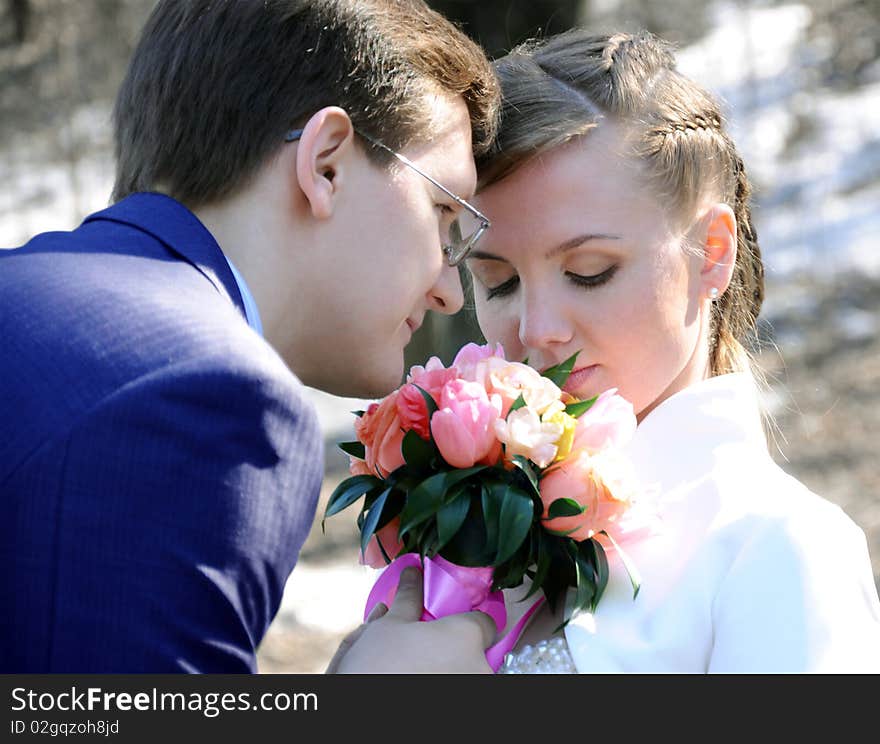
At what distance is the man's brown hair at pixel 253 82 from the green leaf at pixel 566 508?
2.90 ft

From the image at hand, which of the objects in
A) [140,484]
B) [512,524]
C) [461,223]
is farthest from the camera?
[461,223]

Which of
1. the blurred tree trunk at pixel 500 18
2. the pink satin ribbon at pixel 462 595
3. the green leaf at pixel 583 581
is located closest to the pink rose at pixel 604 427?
the green leaf at pixel 583 581

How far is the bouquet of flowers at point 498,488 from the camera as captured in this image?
245cm

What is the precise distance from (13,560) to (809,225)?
969 centimetres

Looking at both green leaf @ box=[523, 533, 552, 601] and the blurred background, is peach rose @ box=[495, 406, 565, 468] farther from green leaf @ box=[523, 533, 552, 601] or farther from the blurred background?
the blurred background

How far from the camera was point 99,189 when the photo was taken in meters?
11.4

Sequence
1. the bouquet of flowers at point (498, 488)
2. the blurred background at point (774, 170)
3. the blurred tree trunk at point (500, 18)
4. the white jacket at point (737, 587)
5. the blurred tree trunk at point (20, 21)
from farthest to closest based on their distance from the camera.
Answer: the blurred tree trunk at point (20, 21), the blurred background at point (774, 170), the blurred tree trunk at point (500, 18), the bouquet of flowers at point (498, 488), the white jacket at point (737, 587)

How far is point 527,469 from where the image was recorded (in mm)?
2449

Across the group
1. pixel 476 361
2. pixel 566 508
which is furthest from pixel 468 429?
pixel 476 361

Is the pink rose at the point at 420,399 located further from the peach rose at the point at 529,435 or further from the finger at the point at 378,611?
the finger at the point at 378,611

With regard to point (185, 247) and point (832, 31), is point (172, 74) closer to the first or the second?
point (185, 247)

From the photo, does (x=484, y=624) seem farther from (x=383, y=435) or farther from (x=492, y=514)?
(x=383, y=435)

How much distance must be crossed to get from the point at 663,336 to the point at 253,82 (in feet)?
3.62

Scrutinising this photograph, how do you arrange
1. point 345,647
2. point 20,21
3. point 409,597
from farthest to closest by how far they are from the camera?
point 20,21
point 345,647
point 409,597
